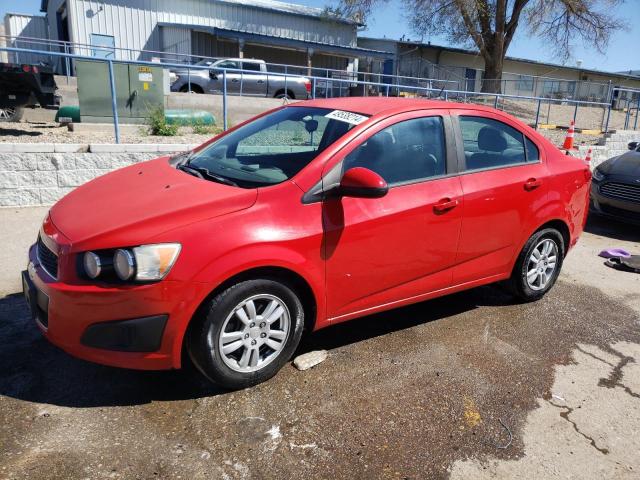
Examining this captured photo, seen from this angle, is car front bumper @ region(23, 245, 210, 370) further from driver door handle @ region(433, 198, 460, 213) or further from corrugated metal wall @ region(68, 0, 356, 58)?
corrugated metal wall @ region(68, 0, 356, 58)

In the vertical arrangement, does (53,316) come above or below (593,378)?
above

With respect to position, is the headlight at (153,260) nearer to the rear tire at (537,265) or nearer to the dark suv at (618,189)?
the rear tire at (537,265)

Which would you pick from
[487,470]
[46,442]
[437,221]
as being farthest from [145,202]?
[487,470]

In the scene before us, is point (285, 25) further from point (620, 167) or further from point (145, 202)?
point (145, 202)

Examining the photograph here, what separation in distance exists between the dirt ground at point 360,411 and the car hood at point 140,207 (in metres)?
0.93

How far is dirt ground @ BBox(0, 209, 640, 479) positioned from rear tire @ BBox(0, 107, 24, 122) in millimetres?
7984

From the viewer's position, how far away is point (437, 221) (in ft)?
11.8

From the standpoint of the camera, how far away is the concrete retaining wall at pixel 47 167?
21.4 feet

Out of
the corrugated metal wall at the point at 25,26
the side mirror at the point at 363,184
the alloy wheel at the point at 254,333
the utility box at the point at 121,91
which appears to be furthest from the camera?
the corrugated metal wall at the point at 25,26

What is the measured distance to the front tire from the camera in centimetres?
280

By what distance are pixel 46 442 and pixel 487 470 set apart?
7.06ft

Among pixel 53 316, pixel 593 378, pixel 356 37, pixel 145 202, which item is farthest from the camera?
pixel 356 37

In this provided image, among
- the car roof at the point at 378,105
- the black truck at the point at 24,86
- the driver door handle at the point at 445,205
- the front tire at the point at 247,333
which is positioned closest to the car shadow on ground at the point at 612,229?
the car roof at the point at 378,105

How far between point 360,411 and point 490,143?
236cm
